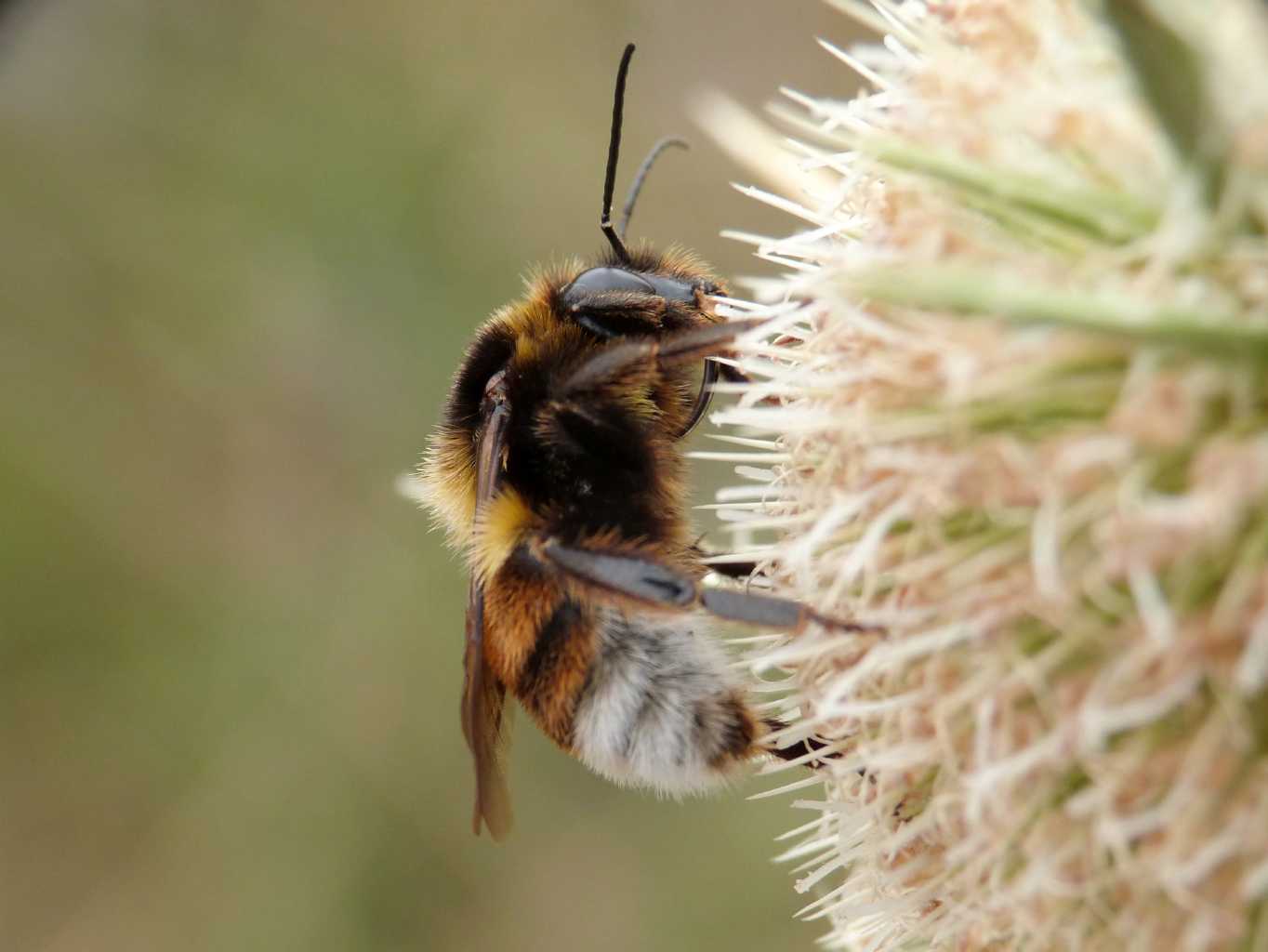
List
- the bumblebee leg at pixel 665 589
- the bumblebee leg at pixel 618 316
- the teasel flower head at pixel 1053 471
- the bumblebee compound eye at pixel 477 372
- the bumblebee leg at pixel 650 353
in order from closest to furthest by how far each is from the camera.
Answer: the teasel flower head at pixel 1053 471 → the bumblebee leg at pixel 665 589 → the bumblebee leg at pixel 650 353 → the bumblebee leg at pixel 618 316 → the bumblebee compound eye at pixel 477 372

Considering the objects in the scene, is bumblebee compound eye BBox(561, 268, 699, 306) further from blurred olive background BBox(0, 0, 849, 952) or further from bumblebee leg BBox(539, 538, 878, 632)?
blurred olive background BBox(0, 0, 849, 952)

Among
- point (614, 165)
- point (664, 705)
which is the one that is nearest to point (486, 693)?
point (664, 705)

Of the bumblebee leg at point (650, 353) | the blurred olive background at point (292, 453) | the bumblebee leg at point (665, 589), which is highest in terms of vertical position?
the bumblebee leg at point (650, 353)

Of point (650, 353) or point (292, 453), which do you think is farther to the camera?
point (292, 453)

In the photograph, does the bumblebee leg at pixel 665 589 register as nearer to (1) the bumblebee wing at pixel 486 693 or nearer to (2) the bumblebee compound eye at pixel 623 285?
(1) the bumblebee wing at pixel 486 693

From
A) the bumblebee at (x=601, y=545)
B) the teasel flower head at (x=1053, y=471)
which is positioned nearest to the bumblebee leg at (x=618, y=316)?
the bumblebee at (x=601, y=545)

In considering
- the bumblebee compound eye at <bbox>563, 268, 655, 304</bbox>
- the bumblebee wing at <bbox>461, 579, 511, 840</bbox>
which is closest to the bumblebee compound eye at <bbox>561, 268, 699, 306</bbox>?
the bumblebee compound eye at <bbox>563, 268, 655, 304</bbox>

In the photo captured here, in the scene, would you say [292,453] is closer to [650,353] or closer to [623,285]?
[623,285]
